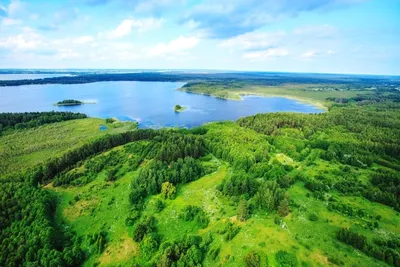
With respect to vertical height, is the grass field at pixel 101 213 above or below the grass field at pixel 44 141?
below

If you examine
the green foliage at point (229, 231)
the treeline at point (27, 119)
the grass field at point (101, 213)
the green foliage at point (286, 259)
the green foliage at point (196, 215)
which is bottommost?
the grass field at point (101, 213)

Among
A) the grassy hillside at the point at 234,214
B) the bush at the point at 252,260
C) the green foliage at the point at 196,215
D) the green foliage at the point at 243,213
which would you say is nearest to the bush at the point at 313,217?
the grassy hillside at the point at 234,214

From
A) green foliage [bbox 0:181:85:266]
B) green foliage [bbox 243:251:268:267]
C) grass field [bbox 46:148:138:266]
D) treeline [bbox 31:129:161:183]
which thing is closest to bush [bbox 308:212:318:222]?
green foliage [bbox 243:251:268:267]

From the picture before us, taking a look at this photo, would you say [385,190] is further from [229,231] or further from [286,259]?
[229,231]

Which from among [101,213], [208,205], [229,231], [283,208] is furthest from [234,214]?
[101,213]

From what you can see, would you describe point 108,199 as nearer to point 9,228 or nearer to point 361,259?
point 9,228

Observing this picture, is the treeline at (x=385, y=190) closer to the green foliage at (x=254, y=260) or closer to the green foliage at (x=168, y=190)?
the green foliage at (x=254, y=260)
